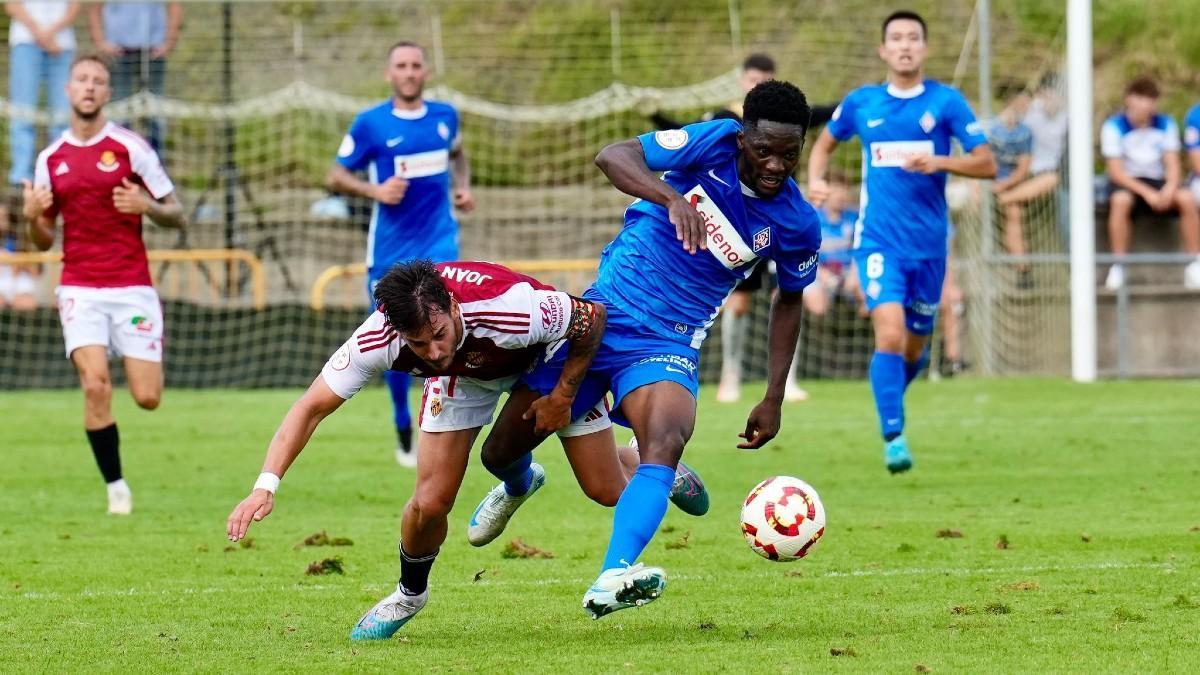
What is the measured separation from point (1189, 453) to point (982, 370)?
328 inches

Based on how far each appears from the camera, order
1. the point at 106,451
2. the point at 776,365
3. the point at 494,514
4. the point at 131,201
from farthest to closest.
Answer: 1. the point at 131,201
2. the point at 106,451
3. the point at 494,514
4. the point at 776,365

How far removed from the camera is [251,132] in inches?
854

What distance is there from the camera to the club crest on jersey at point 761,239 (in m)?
6.49

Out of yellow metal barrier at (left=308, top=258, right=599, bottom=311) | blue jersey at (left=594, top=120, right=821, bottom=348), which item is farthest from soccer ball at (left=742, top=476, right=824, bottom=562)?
yellow metal barrier at (left=308, top=258, right=599, bottom=311)

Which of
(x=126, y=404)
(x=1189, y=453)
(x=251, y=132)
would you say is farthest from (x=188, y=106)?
(x=1189, y=453)

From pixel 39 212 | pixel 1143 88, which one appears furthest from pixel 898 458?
pixel 1143 88

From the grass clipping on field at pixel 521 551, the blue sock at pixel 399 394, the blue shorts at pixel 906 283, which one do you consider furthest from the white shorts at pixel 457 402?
the blue sock at pixel 399 394

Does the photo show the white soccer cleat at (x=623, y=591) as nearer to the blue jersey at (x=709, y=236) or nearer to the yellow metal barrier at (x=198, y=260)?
the blue jersey at (x=709, y=236)

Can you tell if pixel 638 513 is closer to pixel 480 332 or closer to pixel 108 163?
pixel 480 332

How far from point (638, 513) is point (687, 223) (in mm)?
1117

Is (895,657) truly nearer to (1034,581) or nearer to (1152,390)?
(1034,581)

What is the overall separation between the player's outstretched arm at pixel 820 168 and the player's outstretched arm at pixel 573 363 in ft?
15.5

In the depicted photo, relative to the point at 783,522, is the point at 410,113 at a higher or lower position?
higher

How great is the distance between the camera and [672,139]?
651cm
